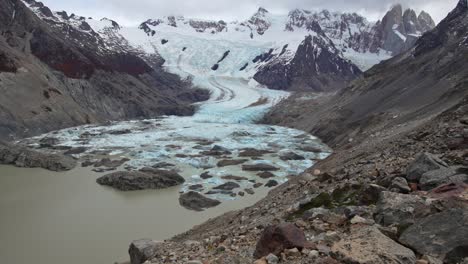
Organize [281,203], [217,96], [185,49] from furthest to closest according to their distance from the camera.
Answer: [185,49], [217,96], [281,203]

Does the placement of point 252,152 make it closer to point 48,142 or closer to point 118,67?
point 48,142

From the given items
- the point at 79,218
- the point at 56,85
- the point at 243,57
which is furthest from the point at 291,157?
the point at 243,57

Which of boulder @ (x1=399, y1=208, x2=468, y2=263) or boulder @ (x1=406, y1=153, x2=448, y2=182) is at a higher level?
boulder @ (x1=406, y1=153, x2=448, y2=182)

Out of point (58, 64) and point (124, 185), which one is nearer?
point (124, 185)

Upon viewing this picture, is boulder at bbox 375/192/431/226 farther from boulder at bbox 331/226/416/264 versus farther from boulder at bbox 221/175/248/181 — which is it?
boulder at bbox 221/175/248/181

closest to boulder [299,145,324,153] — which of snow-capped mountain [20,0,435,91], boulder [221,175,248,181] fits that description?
boulder [221,175,248,181]

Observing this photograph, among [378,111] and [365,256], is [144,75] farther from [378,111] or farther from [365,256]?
[365,256]

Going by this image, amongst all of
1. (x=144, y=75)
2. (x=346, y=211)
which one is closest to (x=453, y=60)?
(x=346, y=211)
